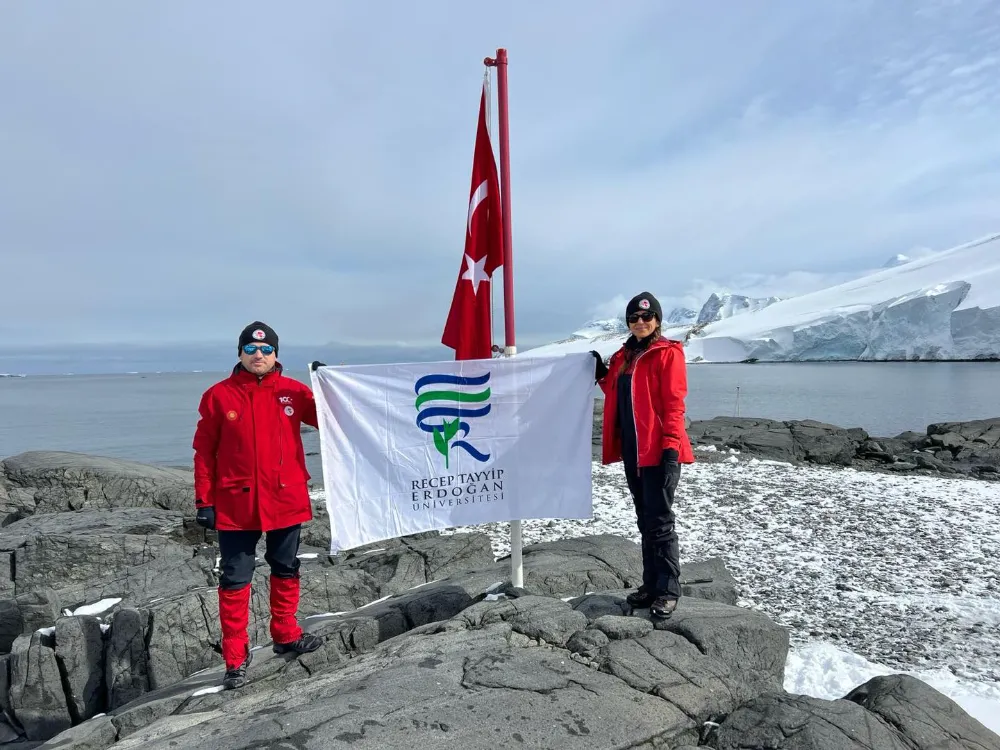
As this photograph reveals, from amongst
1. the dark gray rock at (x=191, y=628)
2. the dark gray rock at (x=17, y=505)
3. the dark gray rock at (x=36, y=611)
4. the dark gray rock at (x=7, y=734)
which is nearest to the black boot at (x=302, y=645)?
the dark gray rock at (x=191, y=628)

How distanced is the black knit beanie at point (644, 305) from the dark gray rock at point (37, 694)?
21.0 feet

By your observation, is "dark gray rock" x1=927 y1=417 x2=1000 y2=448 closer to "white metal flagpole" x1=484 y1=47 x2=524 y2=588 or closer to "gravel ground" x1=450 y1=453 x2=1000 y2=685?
"gravel ground" x1=450 y1=453 x2=1000 y2=685

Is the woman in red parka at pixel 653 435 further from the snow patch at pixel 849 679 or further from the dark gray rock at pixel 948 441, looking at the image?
the dark gray rock at pixel 948 441

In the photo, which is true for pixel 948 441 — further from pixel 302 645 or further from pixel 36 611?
pixel 36 611

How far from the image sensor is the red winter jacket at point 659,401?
4.87 m

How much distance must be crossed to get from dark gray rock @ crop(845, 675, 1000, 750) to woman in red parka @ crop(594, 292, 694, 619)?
1484mm

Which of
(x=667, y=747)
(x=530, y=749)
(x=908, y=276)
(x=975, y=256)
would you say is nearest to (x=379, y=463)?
(x=530, y=749)

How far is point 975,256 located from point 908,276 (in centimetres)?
1434

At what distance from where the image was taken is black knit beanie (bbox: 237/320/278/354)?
4637mm

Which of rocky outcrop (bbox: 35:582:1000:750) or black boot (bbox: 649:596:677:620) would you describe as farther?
black boot (bbox: 649:596:677:620)

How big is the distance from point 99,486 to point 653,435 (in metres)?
13.4

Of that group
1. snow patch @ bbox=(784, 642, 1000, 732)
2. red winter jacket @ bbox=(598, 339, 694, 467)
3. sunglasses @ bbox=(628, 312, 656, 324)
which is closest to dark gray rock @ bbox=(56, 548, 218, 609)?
red winter jacket @ bbox=(598, 339, 694, 467)

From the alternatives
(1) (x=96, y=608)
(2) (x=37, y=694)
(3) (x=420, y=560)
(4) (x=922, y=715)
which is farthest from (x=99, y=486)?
(4) (x=922, y=715)

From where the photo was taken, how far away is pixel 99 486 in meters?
13.2
